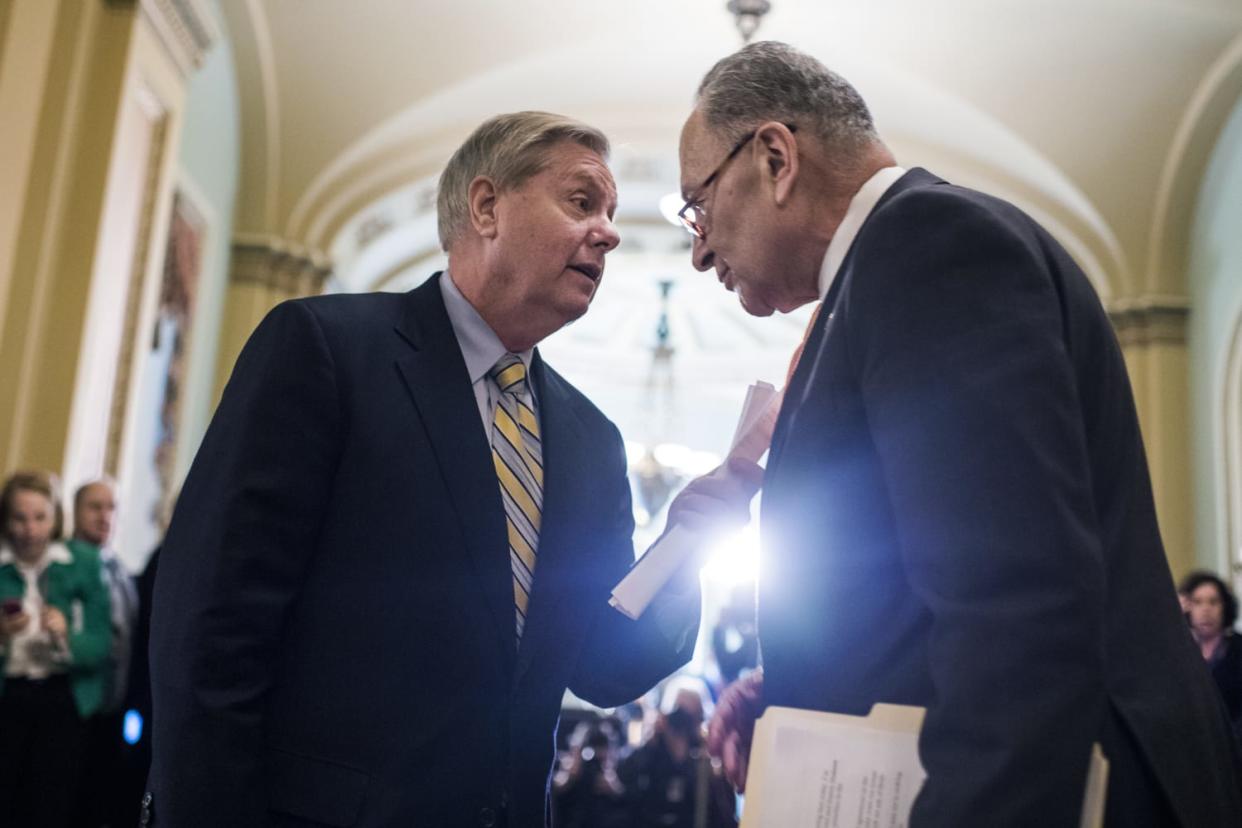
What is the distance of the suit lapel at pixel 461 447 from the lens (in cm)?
204

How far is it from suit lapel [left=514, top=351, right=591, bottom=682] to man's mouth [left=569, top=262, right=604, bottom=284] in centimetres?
18

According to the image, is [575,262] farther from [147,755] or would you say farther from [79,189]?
[79,189]

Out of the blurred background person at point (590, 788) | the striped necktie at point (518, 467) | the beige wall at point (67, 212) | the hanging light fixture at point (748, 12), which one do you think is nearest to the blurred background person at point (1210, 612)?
the blurred background person at point (590, 788)

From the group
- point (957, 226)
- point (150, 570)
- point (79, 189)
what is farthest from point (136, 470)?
point (957, 226)

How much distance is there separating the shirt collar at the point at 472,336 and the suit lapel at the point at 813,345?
0.82 meters

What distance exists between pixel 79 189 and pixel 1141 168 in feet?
26.6

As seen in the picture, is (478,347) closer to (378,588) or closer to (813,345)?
(378,588)

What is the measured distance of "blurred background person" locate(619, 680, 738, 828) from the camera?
759 centimetres

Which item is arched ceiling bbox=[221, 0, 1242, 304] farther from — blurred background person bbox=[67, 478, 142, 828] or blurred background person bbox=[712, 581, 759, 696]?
blurred background person bbox=[67, 478, 142, 828]

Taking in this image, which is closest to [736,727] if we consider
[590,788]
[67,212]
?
[67,212]

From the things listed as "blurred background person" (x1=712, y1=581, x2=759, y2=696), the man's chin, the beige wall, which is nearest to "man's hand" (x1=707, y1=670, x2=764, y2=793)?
the man's chin

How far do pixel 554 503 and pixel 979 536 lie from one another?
1.10m

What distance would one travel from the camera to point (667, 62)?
425 inches

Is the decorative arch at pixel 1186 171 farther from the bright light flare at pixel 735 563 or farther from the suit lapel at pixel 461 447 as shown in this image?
the suit lapel at pixel 461 447
